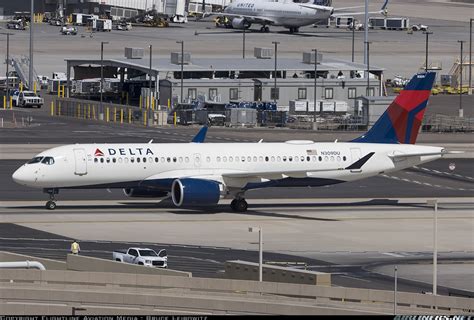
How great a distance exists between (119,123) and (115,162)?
2730 inches

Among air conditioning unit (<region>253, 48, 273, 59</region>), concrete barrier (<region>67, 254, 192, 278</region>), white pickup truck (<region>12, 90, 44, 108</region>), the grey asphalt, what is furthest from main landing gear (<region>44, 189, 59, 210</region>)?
air conditioning unit (<region>253, 48, 273, 59</region>)

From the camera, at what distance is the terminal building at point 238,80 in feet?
535

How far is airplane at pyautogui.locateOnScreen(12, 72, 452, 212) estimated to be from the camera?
269 feet

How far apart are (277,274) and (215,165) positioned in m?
33.3

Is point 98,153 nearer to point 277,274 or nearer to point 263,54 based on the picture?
point 277,274

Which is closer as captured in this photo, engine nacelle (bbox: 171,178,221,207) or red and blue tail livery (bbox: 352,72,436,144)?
engine nacelle (bbox: 171,178,221,207)

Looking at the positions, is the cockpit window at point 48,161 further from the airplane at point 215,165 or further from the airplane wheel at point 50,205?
the airplane wheel at point 50,205

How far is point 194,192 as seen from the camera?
82000 millimetres

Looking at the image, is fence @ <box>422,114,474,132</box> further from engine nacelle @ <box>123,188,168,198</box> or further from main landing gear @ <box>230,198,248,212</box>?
engine nacelle @ <box>123,188,168,198</box>

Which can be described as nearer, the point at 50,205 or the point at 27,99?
the point at 50,205

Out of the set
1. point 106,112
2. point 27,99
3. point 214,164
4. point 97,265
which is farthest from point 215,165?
point 27,99

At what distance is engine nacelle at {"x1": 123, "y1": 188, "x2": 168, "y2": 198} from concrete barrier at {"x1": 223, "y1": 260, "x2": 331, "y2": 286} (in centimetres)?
3056

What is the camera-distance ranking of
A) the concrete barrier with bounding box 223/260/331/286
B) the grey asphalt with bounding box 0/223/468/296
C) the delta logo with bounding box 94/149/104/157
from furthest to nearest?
the delta logo with bounding box 94/149/104/157, the grey asphalt with bounding box 0/223/468/296, the concrete barrier with bounding box 223/260/331/286

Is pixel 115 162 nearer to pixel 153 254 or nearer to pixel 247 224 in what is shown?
pixel 247 224
